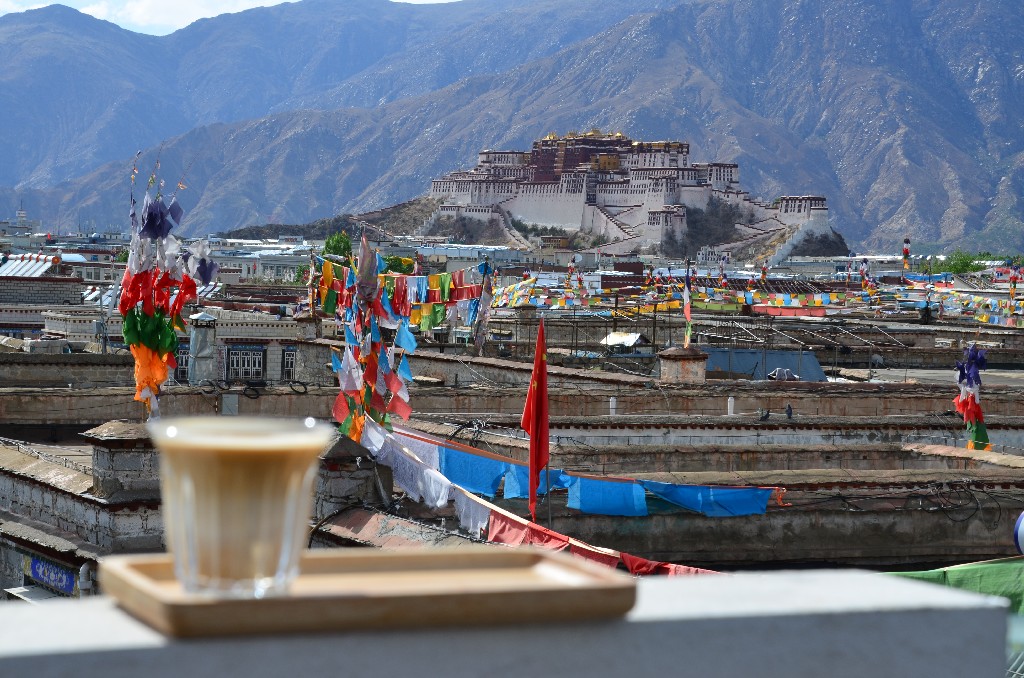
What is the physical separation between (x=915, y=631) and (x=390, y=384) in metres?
11.0

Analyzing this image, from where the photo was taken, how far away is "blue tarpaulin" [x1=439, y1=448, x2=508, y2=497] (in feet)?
46.0

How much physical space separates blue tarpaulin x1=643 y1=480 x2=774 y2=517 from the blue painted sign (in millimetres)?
4585

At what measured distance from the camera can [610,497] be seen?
512 inches

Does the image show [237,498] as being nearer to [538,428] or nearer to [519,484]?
[538,428]

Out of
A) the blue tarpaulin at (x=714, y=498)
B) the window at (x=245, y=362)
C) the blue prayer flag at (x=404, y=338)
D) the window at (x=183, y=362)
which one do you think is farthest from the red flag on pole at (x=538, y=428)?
the window at (x=245, y=362)

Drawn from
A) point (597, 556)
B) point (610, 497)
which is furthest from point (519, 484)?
point (597, 556)

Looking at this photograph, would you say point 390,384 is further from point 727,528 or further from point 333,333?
point 333,333

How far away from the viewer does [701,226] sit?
645 feet

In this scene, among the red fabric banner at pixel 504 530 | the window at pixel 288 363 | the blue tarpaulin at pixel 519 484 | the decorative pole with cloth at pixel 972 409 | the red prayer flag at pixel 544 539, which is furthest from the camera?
the window at pixel 288 363

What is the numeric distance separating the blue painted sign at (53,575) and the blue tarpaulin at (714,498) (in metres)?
4.59

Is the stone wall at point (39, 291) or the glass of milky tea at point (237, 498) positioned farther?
the stone wall at point (39, 291)

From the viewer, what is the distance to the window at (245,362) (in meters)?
30.0

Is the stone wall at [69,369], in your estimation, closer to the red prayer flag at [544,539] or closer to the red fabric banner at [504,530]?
the red fabric banner at [504,530]

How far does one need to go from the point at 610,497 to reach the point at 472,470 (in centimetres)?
164
